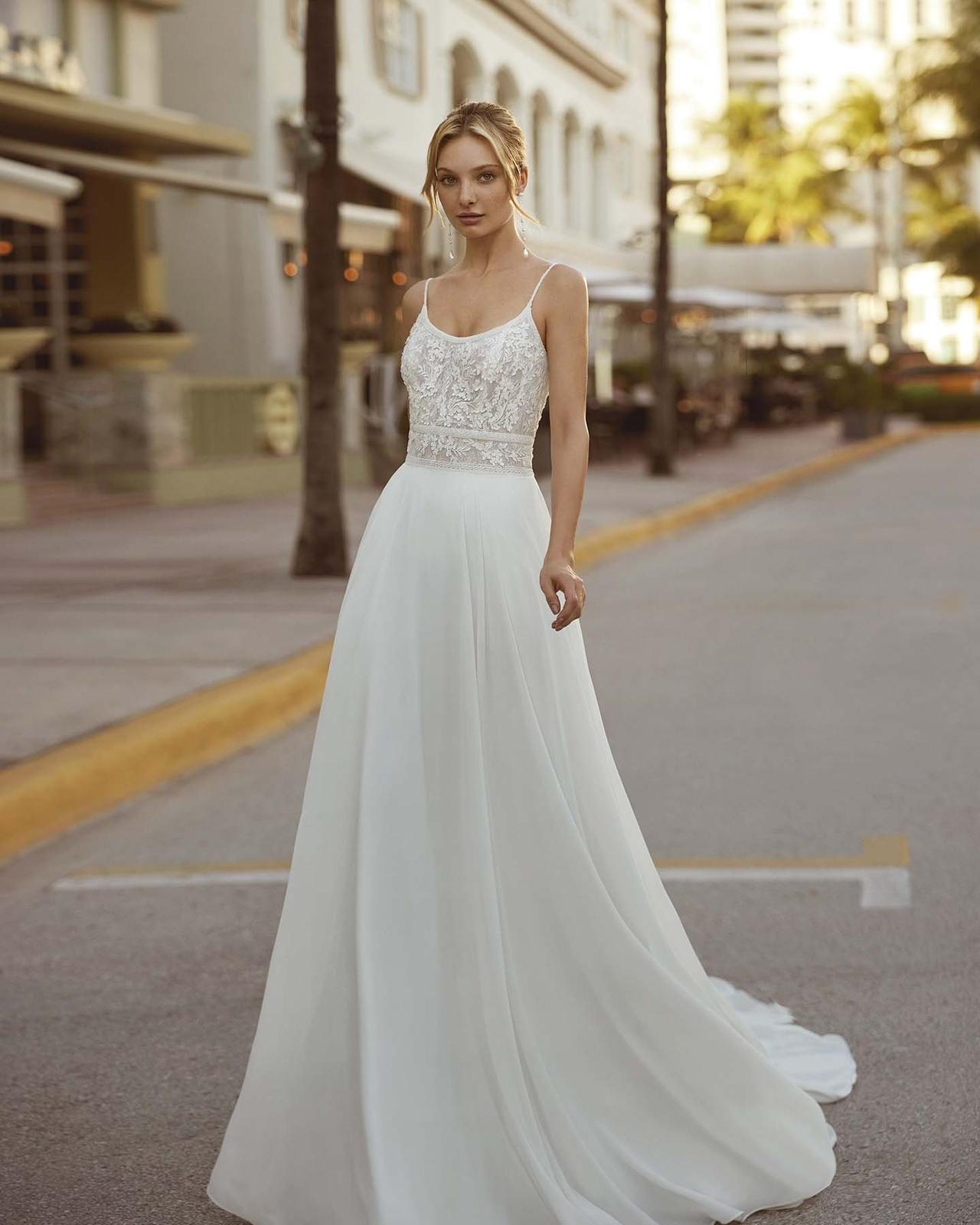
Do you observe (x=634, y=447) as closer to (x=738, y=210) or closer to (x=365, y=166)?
(x=365, y=166)

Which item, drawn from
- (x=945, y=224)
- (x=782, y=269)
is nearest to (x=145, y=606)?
(x=782, y=269)

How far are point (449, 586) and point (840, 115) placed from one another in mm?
83471

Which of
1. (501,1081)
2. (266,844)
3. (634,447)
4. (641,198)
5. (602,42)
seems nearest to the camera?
(501,1081)

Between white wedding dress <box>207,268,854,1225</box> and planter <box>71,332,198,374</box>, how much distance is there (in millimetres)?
18087

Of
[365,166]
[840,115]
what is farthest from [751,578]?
[840,115]

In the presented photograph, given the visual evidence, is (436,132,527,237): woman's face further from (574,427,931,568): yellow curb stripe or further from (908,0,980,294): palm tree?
(908,0,980,294): palm tree

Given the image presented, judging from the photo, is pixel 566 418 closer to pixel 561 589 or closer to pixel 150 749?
pixel 561 589

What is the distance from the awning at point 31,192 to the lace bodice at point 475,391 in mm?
13975

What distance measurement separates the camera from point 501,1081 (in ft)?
11.0

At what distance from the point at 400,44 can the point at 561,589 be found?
28.8 metres

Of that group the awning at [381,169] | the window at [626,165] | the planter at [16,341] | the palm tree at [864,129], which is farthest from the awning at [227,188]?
the palm tree at [864,129]

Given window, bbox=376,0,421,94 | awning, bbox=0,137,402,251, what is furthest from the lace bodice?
window, bbox=376,0,421,94

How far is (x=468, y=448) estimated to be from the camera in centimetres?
355

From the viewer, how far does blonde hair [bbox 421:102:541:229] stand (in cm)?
342
